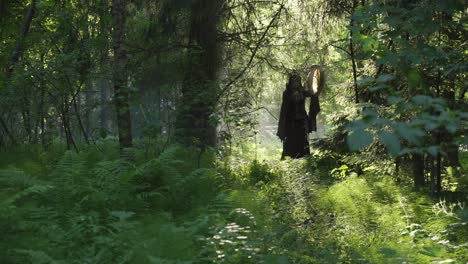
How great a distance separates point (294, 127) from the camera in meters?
15.0

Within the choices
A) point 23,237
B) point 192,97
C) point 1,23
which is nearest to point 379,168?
point 192,97

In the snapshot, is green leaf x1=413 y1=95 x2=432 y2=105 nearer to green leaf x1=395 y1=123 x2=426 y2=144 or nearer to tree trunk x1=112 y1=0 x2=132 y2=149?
green leaf x1=395 y1=123 x2=426 y2=144

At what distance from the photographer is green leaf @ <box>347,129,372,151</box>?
2342mm

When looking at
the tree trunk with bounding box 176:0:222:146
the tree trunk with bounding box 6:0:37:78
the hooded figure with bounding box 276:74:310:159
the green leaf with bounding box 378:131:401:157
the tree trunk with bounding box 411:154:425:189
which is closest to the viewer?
the green leaf with bounding box 378:131:401:157

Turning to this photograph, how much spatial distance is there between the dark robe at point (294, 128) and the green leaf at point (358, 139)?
12454 mm

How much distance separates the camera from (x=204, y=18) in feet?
41.4

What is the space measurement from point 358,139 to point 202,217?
3.23m

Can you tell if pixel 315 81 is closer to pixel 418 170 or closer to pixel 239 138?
pixel 239 138

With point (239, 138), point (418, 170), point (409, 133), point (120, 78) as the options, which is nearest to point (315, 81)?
point (239, 138)

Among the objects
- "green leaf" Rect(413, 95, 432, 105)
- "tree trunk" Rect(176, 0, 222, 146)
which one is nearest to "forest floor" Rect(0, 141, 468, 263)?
"green leaf" Rect(413, 95, 432, 105)

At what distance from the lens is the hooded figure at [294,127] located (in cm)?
1489

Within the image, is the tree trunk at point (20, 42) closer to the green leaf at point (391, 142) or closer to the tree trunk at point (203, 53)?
the tree trunk at point (203, 53)

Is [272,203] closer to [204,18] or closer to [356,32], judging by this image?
[356,32]

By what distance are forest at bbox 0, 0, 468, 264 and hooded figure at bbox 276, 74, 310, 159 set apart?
40 mm
